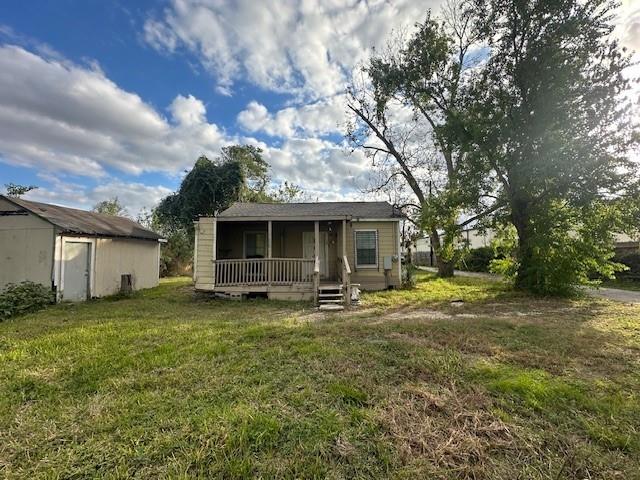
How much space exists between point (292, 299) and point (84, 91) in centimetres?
1029

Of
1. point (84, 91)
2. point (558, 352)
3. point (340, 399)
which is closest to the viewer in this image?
point (340, 399)

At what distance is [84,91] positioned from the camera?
11.5m

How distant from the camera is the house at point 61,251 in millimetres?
10305

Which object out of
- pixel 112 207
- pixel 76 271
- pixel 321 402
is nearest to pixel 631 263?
pixel 321 402

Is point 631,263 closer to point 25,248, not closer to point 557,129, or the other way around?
point 557,129

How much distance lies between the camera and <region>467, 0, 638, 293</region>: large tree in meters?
9.97

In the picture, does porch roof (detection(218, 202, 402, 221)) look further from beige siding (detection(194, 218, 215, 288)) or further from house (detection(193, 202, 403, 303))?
beige siding (detection(194, 218, 215, 288))

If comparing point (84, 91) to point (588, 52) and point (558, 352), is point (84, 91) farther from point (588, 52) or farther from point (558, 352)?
point (588, 52)

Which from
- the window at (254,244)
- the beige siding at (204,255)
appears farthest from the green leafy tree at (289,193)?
the beige siding at (204,255)

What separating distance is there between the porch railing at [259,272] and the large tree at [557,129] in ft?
24.0

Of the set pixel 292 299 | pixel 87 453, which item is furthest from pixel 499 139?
A: pixel 87 453

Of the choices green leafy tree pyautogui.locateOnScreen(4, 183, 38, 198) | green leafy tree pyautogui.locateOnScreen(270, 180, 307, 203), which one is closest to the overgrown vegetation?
green leafy tree pyautogui.locateOnScreen(270, 180, 307, 203)

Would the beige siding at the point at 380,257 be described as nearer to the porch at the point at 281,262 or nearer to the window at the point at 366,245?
the window at the point at 366,245

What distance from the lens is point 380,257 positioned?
12.9 m
